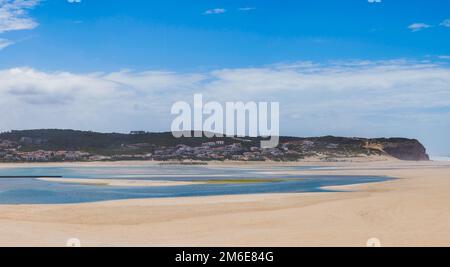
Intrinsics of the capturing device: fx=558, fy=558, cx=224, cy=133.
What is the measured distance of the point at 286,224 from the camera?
21.9 metres

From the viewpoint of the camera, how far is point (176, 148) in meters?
144

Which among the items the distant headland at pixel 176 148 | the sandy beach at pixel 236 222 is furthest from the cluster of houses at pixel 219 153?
the sandy beach at pixel 236 222

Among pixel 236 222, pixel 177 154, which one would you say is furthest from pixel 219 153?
pixel 236 222

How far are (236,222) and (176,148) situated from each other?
122802mm

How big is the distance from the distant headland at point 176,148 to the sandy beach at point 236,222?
9696 centimetres

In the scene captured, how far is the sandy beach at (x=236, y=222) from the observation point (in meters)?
18.3

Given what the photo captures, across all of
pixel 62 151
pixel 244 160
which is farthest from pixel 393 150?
pixel 62 151

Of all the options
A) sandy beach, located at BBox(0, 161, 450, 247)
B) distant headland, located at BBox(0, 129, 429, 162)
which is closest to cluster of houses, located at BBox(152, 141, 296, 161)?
distant headland, located at BBox(0, 129, 429, 162)

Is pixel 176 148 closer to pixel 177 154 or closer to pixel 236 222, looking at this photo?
pixel 177 154

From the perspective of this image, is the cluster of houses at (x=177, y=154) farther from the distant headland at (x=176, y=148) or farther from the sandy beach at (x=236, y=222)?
the sandy beach at (x=236, y=222)

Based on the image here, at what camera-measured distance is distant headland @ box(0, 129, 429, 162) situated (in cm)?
13100
